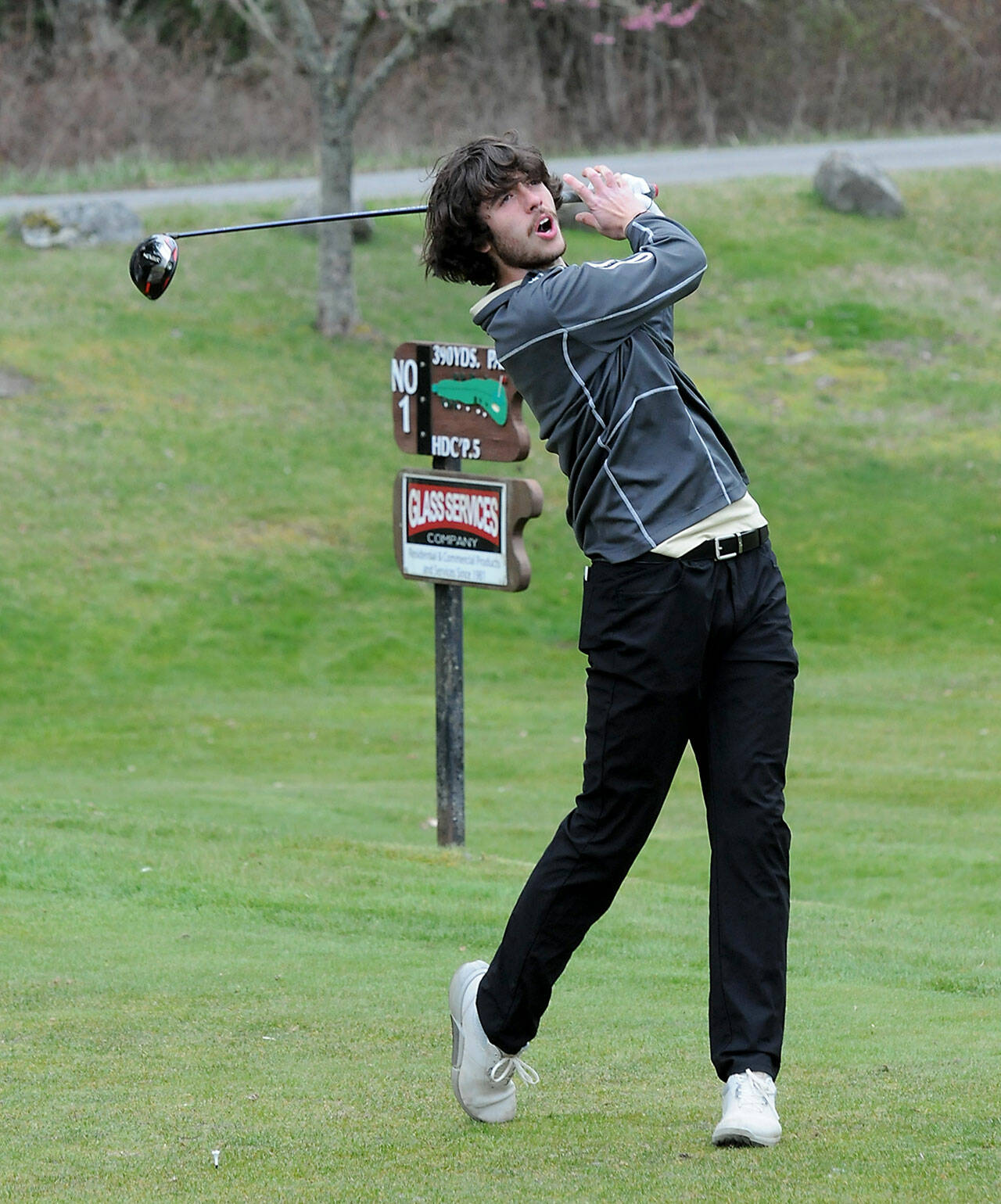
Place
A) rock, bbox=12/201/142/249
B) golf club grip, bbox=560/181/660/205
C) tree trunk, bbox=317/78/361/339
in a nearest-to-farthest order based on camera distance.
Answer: golf club grip, bbox=560/181/660/205
tree trunk, bbox=317/78/361/339
rock, bbox=12/201/142/249

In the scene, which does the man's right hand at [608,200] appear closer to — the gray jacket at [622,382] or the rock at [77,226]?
the gray jacket at [622,382]

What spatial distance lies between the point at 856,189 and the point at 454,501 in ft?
53.2

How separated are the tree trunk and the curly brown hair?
46.7 feet

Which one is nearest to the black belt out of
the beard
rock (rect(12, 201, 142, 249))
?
the beard

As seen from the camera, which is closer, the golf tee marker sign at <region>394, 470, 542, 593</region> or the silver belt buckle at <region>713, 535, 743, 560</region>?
the silver belt buckle at <region>713, 535, 743, 560</region>

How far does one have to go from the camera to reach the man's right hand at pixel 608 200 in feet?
10.9

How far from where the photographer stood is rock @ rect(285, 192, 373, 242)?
18.9 m

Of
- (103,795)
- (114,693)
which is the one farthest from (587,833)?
(114,693)

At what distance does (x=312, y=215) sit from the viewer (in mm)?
A: 18375

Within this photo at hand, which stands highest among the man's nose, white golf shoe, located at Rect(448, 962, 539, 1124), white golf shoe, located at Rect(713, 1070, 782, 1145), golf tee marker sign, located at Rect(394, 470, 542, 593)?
the man's nose

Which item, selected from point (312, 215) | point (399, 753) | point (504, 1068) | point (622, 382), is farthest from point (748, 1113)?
point (312, 215)

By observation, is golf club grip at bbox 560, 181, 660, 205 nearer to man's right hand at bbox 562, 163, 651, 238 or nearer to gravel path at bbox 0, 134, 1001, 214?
man's right hand at bbox 562, 163, 651, 238

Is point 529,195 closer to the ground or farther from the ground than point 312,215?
farther from the ground

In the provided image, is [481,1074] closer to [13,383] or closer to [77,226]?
[13,383]
